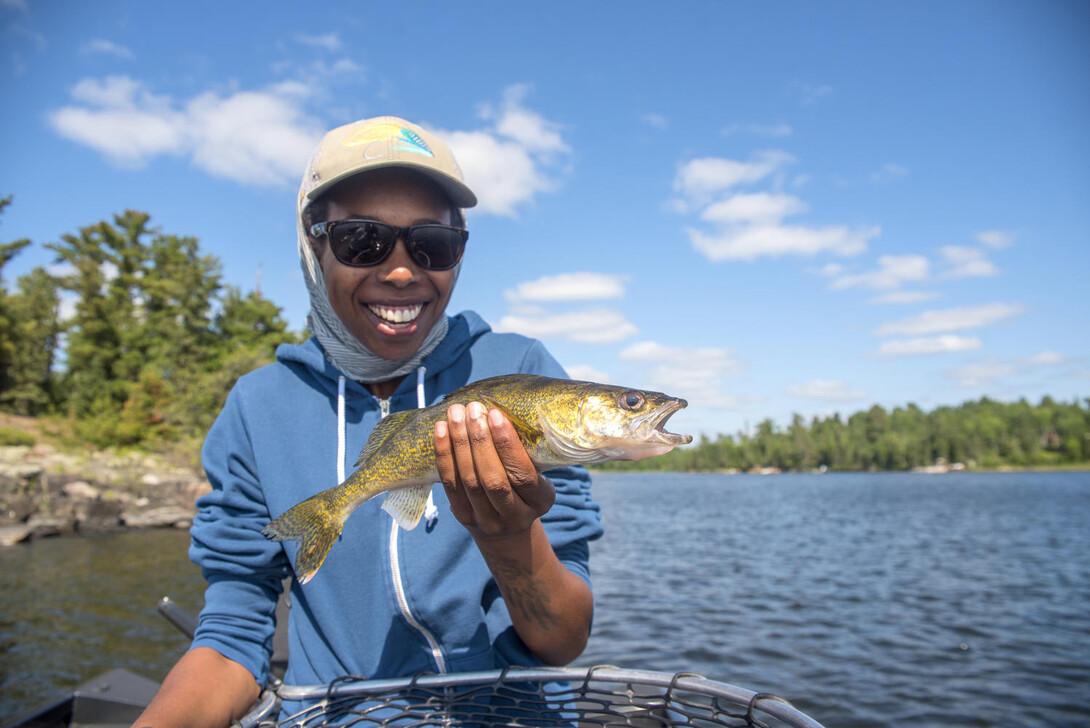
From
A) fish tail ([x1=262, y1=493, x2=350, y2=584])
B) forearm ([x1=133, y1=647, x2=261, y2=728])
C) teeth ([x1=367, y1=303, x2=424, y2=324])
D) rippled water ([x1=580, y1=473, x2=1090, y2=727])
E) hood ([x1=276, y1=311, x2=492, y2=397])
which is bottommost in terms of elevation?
rippled water ([x1=580, y1=473, x2=1090, y2=727])

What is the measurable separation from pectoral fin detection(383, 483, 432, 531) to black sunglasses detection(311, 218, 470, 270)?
37.4 inches

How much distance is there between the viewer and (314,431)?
9.43ft

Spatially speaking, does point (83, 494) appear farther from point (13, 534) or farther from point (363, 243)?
point (363, 243)

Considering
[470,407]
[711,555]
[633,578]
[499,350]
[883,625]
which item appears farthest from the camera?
[711,555]

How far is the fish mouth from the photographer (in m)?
2.13

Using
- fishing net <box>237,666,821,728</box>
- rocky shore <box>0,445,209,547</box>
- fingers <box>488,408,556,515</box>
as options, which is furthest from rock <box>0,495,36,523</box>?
fingers <box>488,408,556,515</box>

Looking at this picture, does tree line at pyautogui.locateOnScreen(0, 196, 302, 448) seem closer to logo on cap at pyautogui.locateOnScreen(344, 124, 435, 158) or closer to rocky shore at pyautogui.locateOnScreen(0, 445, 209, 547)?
rocky shore at pyautogui.locateOnScreen(0, 445, 209, 547)

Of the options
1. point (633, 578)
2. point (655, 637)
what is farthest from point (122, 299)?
point (655, 637)

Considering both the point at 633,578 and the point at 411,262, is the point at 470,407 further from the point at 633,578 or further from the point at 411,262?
the point at 633,578

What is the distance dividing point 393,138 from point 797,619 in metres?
16.7

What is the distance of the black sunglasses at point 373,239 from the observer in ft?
8.44

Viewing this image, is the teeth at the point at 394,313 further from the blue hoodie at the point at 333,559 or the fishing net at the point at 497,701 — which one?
the fishing net at the point at 497,701

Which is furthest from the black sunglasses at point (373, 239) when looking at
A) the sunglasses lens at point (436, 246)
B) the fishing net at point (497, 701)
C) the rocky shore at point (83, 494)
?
the rocky shore at point (83, 494)

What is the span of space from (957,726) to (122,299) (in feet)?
190
